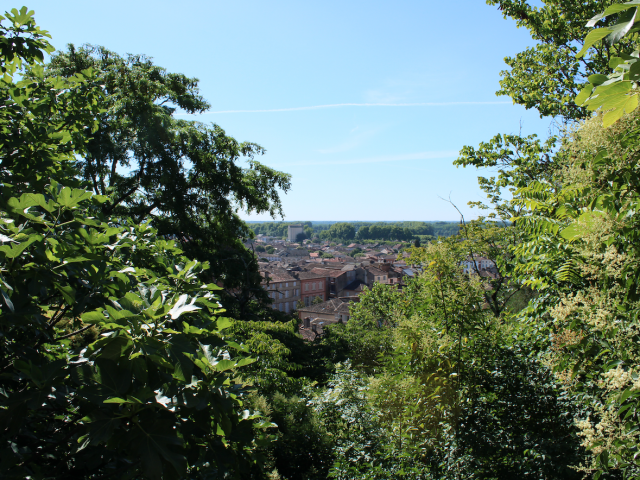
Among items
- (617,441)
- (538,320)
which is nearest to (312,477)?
(538,320)

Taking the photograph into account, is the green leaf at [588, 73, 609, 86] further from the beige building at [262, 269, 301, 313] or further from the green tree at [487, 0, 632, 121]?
the beige building at [262, 269, 301, 313]

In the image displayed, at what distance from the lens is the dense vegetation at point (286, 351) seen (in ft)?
5.27

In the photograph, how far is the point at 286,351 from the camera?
8906mm

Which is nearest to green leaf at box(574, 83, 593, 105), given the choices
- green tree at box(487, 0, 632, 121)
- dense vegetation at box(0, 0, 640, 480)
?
dense vegetation at box(0, 0, 640, 480)

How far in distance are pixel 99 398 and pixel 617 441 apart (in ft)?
9.92

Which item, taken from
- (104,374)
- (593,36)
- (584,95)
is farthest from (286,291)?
(593,36)

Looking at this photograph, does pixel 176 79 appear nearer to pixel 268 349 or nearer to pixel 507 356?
pixel 268 349

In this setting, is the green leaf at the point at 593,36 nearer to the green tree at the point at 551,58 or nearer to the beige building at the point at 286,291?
the green tree at the point at 551,58

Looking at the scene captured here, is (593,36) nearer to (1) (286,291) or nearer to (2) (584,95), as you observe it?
(2) (584,95)

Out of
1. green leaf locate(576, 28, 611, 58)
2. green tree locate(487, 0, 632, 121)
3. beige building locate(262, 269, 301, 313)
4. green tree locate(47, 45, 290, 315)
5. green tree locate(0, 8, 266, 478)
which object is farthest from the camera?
beige building locate(262, 269, 301, 313)

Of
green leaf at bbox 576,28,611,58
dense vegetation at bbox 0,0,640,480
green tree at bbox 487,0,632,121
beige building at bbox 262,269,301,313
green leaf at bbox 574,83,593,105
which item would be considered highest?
green tree at bbox 487,0,632,121

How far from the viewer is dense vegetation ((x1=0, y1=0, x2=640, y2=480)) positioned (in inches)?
63.2

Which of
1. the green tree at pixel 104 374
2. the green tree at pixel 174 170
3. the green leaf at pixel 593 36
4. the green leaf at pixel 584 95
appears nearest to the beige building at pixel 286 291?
the green tree at pixel 174 170

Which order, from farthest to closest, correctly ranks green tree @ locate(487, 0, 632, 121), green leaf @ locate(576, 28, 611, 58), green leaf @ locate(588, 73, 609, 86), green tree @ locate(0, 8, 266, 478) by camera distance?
green tree @ locate(487, 0, 632, 121)
green tree @ locate(0, 8, 266, 478)
green leaf @ locate(588, 73, 609, 86)
green leaf @ locate(576, 28, 611, 58)
